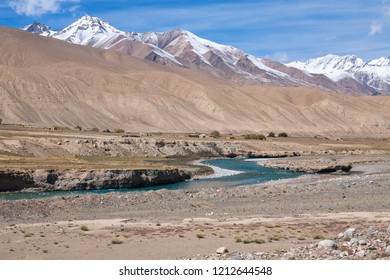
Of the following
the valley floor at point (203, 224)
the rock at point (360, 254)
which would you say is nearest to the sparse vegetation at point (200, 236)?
the valley floor at point (203, 224)

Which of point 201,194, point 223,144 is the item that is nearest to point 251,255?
point 201,194

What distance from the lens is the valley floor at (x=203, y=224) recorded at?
1895cm

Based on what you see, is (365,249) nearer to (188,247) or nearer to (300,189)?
(188,247)

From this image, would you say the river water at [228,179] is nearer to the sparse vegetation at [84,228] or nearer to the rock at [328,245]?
the sparse vegetation at [84,228]

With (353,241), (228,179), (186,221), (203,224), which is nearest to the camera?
(353,241)

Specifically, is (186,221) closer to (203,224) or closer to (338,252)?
(203,224)

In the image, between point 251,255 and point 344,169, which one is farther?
point 344,169

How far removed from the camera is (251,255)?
16703mm

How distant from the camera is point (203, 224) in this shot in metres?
26.0

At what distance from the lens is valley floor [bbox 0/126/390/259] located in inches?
746

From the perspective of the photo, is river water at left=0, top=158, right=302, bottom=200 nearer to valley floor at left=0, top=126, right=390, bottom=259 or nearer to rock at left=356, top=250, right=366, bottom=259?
valley floor at left=0, top=126, right=390, bottom=259

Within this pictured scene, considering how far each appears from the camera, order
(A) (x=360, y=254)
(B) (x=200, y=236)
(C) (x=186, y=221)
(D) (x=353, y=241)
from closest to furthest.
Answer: (A) (x=360, y=254), (D) (x=353, y=241), (B) (x=200, y=236), (C) (x=186, y=221)

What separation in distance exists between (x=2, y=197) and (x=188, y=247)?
23382 millimetres

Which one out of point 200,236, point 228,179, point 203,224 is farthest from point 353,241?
point 228,179
